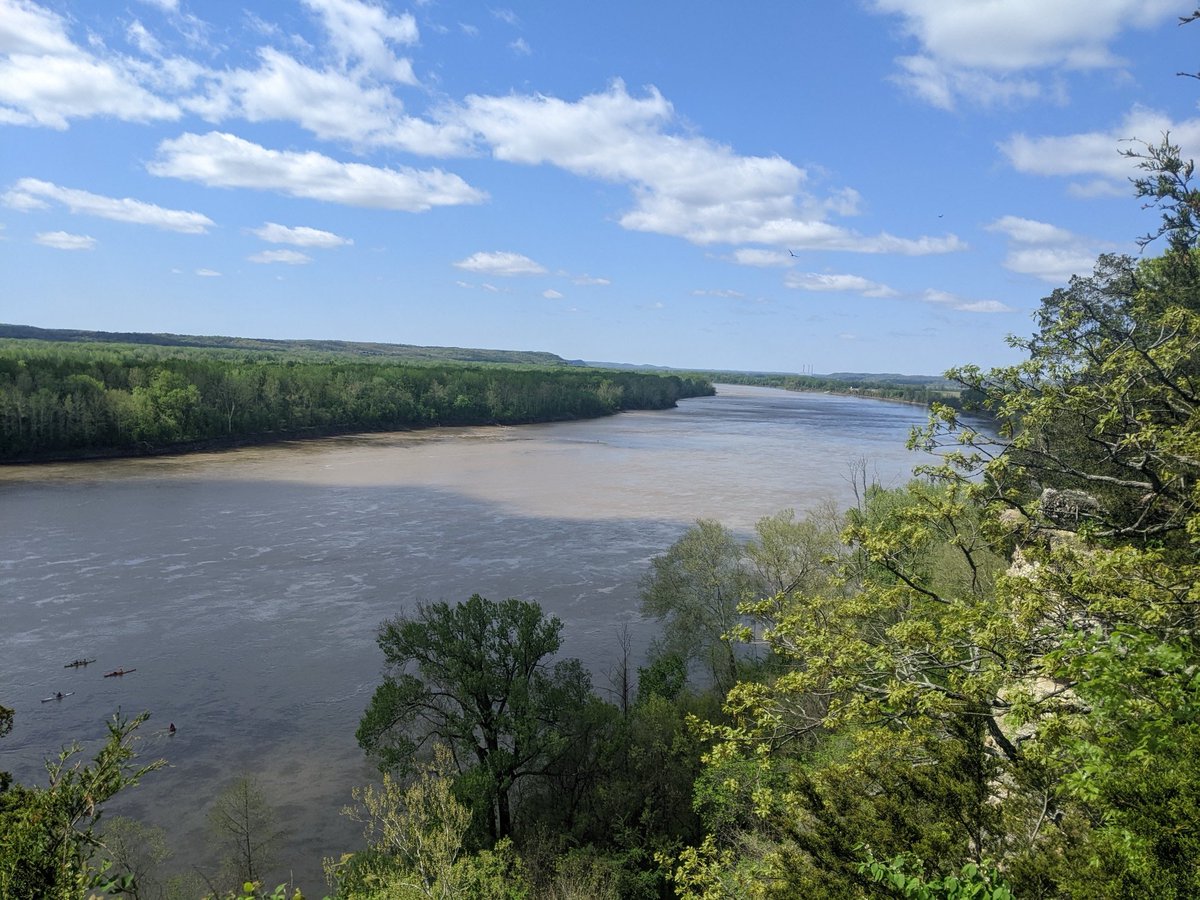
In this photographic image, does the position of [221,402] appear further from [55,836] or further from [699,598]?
[55,836]

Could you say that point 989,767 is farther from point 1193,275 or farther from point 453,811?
point 1193,275

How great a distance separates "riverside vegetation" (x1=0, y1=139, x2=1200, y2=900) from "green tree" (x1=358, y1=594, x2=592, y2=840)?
0.26ft

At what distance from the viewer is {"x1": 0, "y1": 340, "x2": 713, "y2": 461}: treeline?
62688mm

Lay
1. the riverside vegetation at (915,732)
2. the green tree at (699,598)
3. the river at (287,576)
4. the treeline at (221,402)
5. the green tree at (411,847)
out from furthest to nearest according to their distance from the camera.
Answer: the treeline at (221,402) < the green tree at (699,598) < the river at (287,576) < the green tree at (411,847) < the riverside vegetation at (915,732)

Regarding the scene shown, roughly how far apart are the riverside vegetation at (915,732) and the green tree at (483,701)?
0.26 feet

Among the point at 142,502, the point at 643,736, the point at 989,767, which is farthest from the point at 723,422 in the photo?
the point at 989,767

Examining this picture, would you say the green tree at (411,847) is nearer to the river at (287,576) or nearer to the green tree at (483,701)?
the green tree at (483,701)

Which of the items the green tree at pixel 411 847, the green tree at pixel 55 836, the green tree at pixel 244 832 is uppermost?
the green tree at pixel 55 836

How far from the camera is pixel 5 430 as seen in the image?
59.8 metres

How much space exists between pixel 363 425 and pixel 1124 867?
94706 millimetres

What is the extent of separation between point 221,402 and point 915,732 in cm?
8152

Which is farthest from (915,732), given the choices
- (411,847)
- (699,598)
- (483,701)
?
(699,598)

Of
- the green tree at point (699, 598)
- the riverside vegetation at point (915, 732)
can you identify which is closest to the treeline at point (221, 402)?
the green tree at point (699, 598)

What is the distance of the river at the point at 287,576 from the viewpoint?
727 inches
